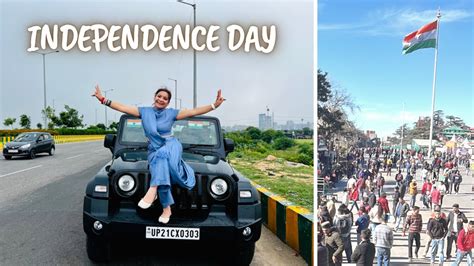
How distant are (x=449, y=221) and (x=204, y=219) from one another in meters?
2.38

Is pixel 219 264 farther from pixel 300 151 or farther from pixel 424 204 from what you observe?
pixel 300 151

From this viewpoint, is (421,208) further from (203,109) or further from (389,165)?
(203,109)

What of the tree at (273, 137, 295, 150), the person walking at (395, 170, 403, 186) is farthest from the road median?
the tree at (273, 137, 295, 150)

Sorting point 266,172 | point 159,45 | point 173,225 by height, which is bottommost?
point 266,172

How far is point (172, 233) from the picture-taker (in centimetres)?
374

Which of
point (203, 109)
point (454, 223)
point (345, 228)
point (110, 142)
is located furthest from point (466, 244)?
point (110, 142)

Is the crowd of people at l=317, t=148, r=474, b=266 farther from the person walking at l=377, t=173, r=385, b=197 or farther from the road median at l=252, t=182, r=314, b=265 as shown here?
the road median at l=252, t=182, r=314, b=265

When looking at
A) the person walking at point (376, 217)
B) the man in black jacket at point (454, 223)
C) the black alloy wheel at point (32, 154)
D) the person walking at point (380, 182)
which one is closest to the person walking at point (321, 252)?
the person walking at point (376, 217)

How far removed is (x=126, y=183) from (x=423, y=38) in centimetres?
295

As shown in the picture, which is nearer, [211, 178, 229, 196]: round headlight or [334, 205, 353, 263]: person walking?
[211, 178, 229, 196]: round headlight

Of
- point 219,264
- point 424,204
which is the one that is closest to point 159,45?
point 219,264

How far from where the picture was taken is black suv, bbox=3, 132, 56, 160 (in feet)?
55.3

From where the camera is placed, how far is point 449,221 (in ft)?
13.8

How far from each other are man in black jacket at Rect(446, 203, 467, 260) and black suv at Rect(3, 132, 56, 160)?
16557mm
